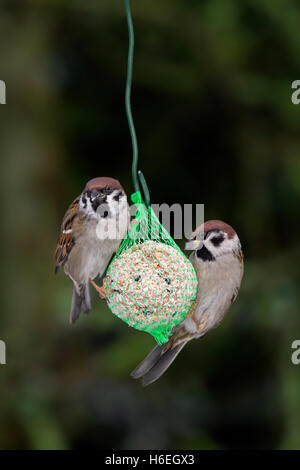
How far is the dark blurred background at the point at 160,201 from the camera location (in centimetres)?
466

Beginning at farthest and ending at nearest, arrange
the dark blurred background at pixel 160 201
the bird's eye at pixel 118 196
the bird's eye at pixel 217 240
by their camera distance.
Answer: the dark blurred background at pixel 160 201, the bird's eye at pixel 217 240, the bird's eye at pixel 118 196

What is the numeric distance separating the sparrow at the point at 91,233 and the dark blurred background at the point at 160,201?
4.68 feet

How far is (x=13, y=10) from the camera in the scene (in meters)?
4.88

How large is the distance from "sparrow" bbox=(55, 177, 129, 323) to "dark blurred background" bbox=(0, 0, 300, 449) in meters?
1.43

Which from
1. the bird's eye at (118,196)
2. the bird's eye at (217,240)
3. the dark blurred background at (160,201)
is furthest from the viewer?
the dark blurred background at (160,201)

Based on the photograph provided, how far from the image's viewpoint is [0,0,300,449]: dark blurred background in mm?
4664

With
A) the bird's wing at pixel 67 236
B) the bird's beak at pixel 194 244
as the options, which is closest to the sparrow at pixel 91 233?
the bird's wing at pixel 67 236

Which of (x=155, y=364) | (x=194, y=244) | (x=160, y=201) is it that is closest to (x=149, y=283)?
(x=194, y=244)

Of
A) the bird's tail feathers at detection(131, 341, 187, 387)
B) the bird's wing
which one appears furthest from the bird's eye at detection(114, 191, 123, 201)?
the bird's tail feathers at detection(131, 341, 187, 387)

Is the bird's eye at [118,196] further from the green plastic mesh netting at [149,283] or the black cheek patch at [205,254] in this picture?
the black cheek patch at [205,254]

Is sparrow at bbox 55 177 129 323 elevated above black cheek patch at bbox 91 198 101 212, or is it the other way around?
black cheek patch at bbox 91 198 101 212

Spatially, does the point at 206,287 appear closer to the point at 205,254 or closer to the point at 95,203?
the point at 205,254

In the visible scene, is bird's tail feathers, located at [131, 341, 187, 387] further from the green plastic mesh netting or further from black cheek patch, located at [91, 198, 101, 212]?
black cheek patch, located at [91, 198, 101, 212]
